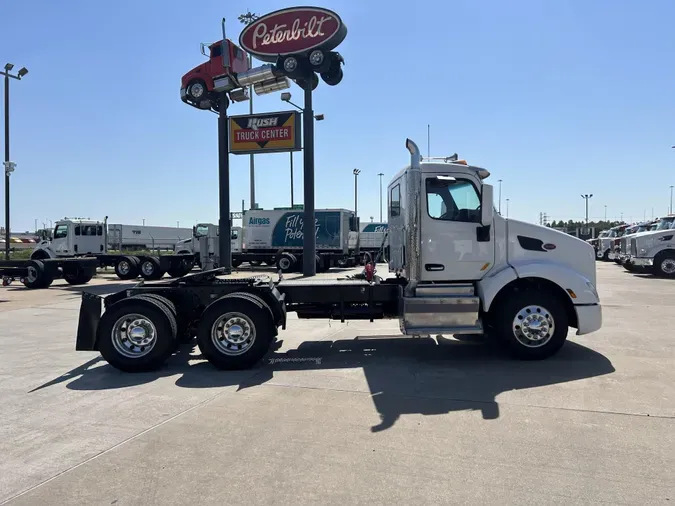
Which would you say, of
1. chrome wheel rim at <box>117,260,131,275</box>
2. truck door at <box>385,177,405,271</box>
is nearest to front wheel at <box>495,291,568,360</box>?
truck door at <box>385,177,405,271</box>

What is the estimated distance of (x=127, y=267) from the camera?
74.4ft

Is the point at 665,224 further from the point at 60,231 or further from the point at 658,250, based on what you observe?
the point at 60,231

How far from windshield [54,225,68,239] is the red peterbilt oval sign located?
39.7 feet

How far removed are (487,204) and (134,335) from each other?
510 cm

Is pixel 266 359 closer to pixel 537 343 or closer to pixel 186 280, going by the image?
pixel 186 280

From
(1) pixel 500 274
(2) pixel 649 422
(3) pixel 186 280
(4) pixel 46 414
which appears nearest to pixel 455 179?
(1) pixel 500 274

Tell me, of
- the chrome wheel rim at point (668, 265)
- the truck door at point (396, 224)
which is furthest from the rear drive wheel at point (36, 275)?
the chrome wheel rim at point (668, 265)

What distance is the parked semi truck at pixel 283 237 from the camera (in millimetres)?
26781

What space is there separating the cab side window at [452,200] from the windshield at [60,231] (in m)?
21.4

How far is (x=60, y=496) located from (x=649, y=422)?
485 cm

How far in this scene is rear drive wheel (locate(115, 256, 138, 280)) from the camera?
2256cm

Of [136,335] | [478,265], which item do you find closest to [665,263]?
[478,265]

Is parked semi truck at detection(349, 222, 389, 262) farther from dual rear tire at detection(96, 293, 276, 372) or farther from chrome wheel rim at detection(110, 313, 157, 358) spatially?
chrome wheel rim at detection(110, 313, 157, 358)

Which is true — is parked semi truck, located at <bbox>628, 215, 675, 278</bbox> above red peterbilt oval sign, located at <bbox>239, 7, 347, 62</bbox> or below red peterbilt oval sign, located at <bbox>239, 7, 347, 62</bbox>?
below
